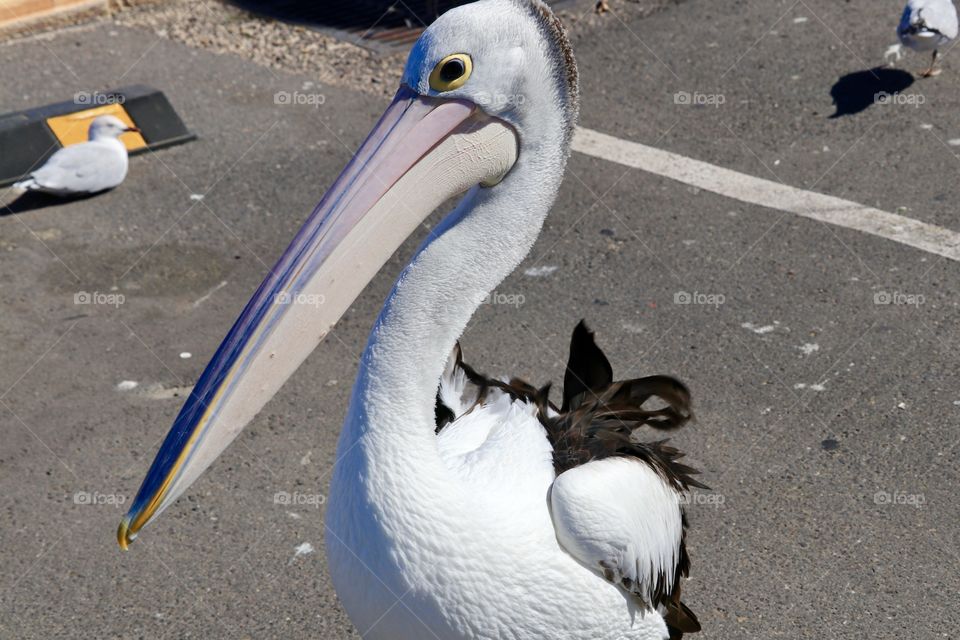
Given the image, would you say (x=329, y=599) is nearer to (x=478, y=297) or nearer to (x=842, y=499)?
(x=478, y=297)

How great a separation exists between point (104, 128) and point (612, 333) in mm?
3328

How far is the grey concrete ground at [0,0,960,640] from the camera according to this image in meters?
3.99

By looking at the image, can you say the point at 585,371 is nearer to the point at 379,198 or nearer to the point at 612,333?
the point at 379,198

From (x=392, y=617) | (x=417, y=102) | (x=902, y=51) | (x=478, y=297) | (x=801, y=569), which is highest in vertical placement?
(x=417, y=102)

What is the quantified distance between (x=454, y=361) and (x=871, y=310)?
2.71 metres

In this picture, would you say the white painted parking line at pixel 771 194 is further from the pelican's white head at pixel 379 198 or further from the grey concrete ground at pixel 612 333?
the pelican's white head at pixel 379 198

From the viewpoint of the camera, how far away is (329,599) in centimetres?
394

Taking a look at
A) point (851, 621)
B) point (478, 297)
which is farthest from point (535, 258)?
point (478, 297)

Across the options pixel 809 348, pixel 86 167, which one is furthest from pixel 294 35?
pixel 809 348

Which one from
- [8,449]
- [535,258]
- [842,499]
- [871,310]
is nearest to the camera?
[842,499]

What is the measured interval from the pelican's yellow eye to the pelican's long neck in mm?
255

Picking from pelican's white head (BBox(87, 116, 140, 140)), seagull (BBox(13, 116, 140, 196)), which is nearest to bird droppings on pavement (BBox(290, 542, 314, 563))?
seagull (BBox(13, 116, 140, 196))

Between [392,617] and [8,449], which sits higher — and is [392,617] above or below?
above

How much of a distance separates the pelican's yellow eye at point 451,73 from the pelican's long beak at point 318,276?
45 millimetres
